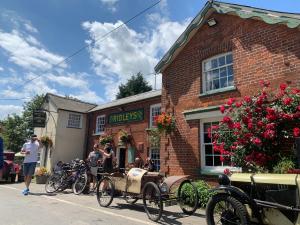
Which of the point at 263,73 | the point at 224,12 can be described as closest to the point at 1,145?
the point at 263,73

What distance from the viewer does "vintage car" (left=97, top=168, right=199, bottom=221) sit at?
7020 mm

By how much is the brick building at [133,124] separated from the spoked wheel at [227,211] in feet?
34.8

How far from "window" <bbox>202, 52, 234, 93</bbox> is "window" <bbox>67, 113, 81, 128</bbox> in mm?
14176

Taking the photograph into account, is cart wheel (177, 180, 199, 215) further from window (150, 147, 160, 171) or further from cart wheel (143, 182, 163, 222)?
window (150, 147, 160, 171)

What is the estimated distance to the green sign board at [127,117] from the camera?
58.3 ft

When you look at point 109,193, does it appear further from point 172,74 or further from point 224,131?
point 172,74

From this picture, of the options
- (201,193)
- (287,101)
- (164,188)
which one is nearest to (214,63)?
(287,101)

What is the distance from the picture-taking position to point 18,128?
38250 mm

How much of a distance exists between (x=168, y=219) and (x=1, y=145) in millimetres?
4109

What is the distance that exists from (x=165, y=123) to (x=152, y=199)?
4421 mm

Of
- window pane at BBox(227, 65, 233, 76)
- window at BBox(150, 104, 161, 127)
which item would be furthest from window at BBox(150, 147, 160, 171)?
window pane at BBox(227, 65, 233, 76)

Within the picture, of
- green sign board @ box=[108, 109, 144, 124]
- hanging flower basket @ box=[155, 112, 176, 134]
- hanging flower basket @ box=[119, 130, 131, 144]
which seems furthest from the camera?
hanging flower basket @ box=[119, 130, 131, 144]

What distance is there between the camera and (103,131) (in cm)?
2080

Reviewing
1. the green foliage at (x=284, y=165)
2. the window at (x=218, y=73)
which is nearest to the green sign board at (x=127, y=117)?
the window at (x=218, y=73)
